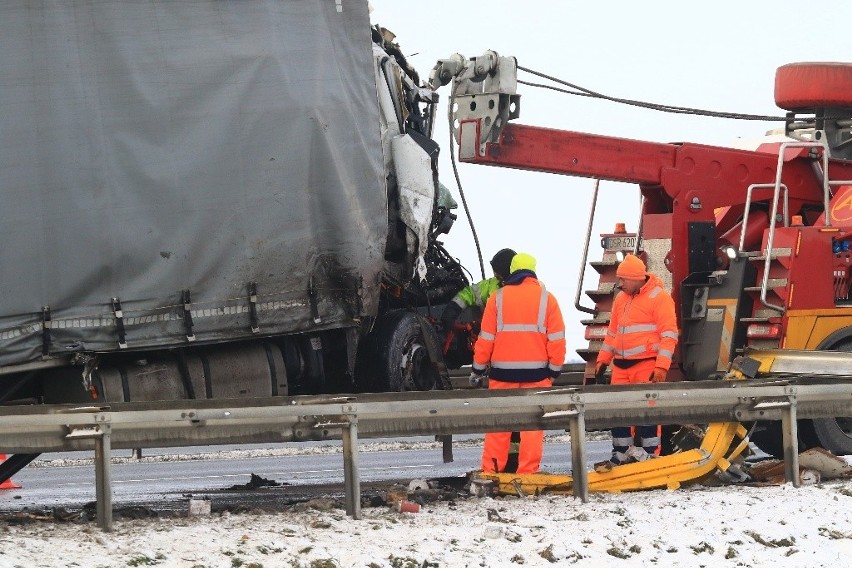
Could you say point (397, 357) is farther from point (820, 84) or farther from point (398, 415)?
point (820, 84)

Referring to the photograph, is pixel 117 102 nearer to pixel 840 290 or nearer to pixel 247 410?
pixel 247 410

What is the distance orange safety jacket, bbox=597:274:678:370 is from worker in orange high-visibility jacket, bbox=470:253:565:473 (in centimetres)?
93

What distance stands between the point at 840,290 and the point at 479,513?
5424mm

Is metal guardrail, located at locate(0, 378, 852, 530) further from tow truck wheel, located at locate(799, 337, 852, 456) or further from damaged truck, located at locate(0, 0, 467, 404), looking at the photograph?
tow truck wheel, located at locate(799, 337, 852, 456)

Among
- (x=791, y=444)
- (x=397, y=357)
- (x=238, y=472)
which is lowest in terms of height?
(x=238, y=472)

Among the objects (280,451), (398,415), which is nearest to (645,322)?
(398,415)

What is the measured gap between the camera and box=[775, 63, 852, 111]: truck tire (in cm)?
1397

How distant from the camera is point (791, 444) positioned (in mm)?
10305

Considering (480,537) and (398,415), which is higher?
(398,415)

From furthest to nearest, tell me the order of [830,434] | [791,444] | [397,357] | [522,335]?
[397,357], [830,434], [522,335], [791,444]

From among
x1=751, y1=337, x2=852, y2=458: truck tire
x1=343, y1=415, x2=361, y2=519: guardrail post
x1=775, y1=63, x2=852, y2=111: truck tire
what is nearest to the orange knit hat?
x1=751, y1=337, x2=852, y2=458: truck tire

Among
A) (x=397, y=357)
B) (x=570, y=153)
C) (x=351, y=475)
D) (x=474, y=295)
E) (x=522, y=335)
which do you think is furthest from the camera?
(x=474, y=295)

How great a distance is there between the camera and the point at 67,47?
10.5 m

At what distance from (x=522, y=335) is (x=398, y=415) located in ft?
7.14
